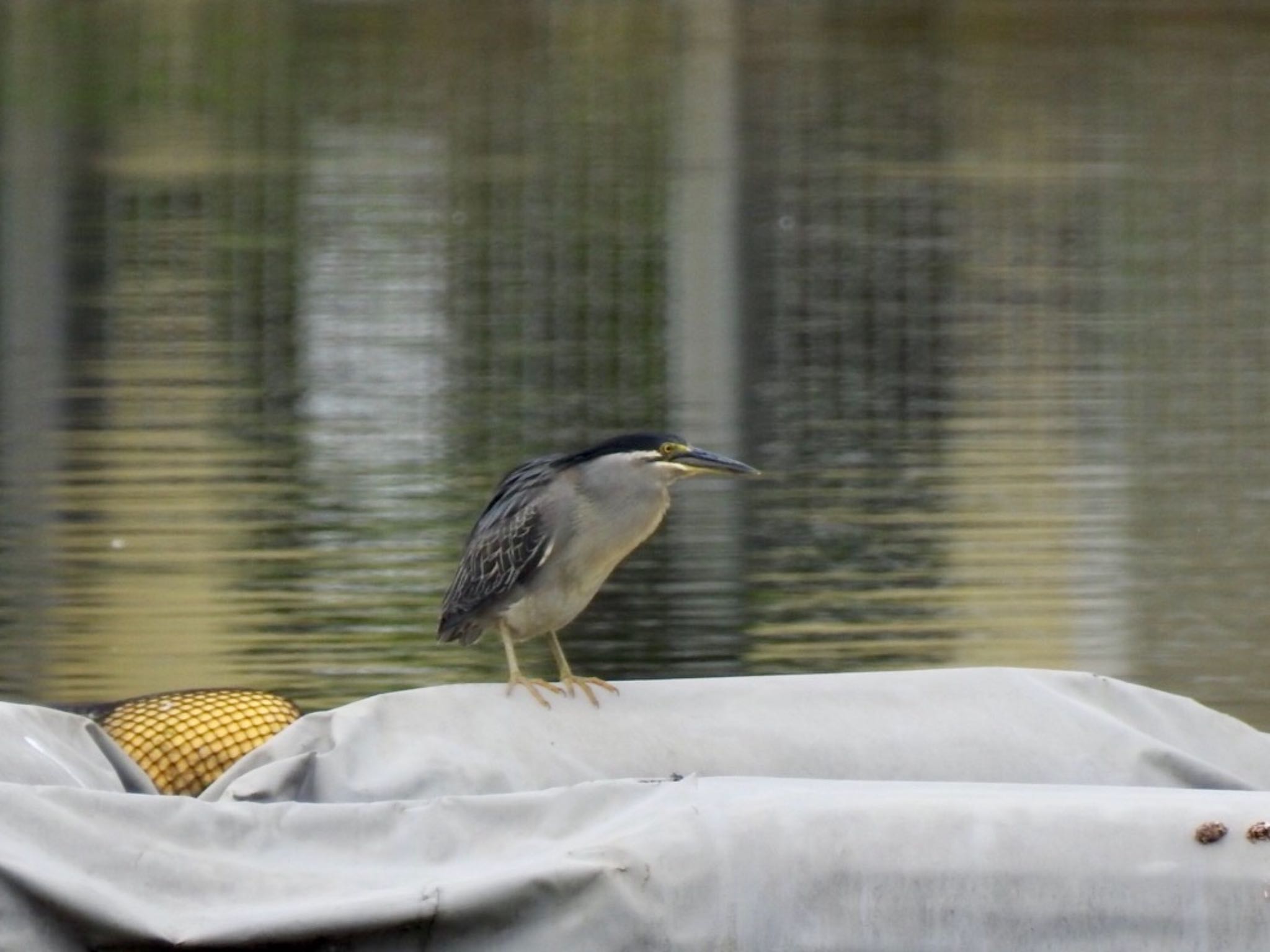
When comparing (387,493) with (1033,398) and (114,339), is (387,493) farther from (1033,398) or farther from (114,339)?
(1033,398)

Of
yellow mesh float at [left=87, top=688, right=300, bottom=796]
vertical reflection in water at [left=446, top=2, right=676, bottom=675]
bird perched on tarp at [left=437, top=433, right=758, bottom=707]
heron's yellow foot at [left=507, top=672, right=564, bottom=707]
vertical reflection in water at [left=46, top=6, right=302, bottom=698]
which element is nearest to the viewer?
heron's yellow foot at [left=507, top=672, right=564, bottom=707]

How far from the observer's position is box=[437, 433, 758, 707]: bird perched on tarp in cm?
276

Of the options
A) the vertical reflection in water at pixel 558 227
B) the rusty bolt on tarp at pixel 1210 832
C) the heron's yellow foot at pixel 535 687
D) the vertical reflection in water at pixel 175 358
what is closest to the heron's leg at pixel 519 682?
the heron's yellow foot at pixel 535 687

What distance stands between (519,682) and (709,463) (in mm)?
439

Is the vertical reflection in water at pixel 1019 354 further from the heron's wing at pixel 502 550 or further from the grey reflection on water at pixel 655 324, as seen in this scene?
the heron's wing at pixel 502 550

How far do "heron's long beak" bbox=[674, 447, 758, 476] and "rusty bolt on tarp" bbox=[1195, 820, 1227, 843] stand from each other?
1.02 meters

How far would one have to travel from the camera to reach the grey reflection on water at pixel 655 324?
483 centimetres

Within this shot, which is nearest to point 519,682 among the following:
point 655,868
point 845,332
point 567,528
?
point 567,528

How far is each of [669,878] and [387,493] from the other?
10.8ft

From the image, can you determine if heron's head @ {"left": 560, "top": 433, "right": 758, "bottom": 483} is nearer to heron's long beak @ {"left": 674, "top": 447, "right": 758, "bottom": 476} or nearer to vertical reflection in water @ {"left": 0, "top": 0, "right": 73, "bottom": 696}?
heron's long beak @ {"left": 674, "top": 447, "right": 758, "bottom": 476}

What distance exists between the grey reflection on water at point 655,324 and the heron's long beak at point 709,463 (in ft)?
6.21

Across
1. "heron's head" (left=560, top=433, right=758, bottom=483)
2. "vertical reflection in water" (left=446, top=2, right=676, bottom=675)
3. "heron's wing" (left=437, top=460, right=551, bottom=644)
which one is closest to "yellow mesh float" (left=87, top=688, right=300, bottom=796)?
"heron's wing" (left=437, top=460, right=551, bottom=644)

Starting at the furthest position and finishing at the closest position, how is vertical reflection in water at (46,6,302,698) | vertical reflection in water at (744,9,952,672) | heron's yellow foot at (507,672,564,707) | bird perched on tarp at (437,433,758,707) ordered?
vertical reflection in water at (744,9,952,672)
vertical reflection in water at (46,6,302,698)
bird perched on tarp at (437,433,758,707)
heron's yellow foot at (507,672,564,707)

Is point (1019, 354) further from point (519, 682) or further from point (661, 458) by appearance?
point (519, 682)
